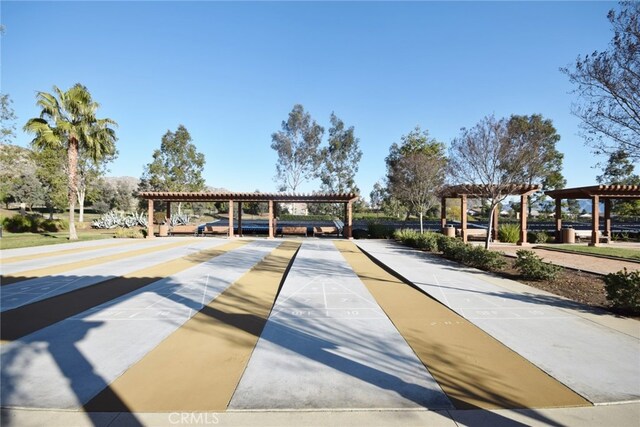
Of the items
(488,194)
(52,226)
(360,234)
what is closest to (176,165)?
(52,226)

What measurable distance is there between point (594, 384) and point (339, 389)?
110 inches

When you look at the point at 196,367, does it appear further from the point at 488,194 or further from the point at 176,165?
the point at 176,165

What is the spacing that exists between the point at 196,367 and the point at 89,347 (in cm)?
176

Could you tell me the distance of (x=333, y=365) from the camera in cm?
386

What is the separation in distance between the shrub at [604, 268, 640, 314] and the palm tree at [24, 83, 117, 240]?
24.8m

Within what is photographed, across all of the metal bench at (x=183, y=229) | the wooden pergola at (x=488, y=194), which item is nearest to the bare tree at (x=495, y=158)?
the wooden pergola at (x=488, y=194)

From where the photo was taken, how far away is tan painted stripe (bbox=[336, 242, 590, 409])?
10.5ft

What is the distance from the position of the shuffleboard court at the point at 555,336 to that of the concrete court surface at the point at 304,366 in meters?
0.03

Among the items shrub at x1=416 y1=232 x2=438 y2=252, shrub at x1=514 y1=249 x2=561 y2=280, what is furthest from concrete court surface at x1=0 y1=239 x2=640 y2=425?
shrub at x1=416 y1=232 x2=438 y2=252

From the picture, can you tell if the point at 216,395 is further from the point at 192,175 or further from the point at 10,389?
the point at 192,175

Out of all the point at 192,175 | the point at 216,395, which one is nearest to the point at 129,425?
the point at 216,395

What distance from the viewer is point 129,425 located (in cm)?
275

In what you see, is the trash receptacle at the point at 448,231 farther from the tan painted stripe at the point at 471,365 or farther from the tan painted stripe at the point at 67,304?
the tan painted stripe at the point at 67,304

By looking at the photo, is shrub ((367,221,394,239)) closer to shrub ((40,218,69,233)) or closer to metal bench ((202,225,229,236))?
metal bench ((202,225,229,236))
